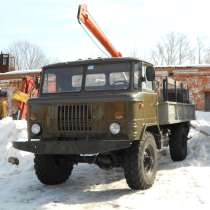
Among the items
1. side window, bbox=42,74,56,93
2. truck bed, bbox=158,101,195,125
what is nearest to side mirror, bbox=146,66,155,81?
truck bed, bbox=158,101,195,125

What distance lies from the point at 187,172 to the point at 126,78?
2539 mm

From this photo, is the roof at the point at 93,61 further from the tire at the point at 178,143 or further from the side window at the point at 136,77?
the tire at the point at 178,143

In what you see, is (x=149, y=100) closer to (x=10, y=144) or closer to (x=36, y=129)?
(x=36, y=129)

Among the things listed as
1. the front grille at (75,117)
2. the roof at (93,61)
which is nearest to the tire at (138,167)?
the front grille at (75,117)

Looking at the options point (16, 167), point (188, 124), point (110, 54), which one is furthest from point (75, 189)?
point (110, 54)

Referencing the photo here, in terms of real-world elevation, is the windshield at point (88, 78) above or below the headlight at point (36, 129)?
above

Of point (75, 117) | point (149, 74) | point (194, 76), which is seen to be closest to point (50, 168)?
point (75, 117)

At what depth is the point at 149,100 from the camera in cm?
888

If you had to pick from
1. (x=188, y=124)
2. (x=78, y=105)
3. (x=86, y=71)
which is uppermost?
(x=86, y=71)

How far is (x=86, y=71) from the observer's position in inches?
353

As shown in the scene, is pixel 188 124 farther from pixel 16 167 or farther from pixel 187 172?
pixel 16 167

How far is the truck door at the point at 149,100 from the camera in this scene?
28.5ft

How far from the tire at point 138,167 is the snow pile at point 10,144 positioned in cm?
388

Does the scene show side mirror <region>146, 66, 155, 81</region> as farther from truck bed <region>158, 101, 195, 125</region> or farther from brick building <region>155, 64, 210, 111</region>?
brick building <region>155, 64, 210, 111</region>
